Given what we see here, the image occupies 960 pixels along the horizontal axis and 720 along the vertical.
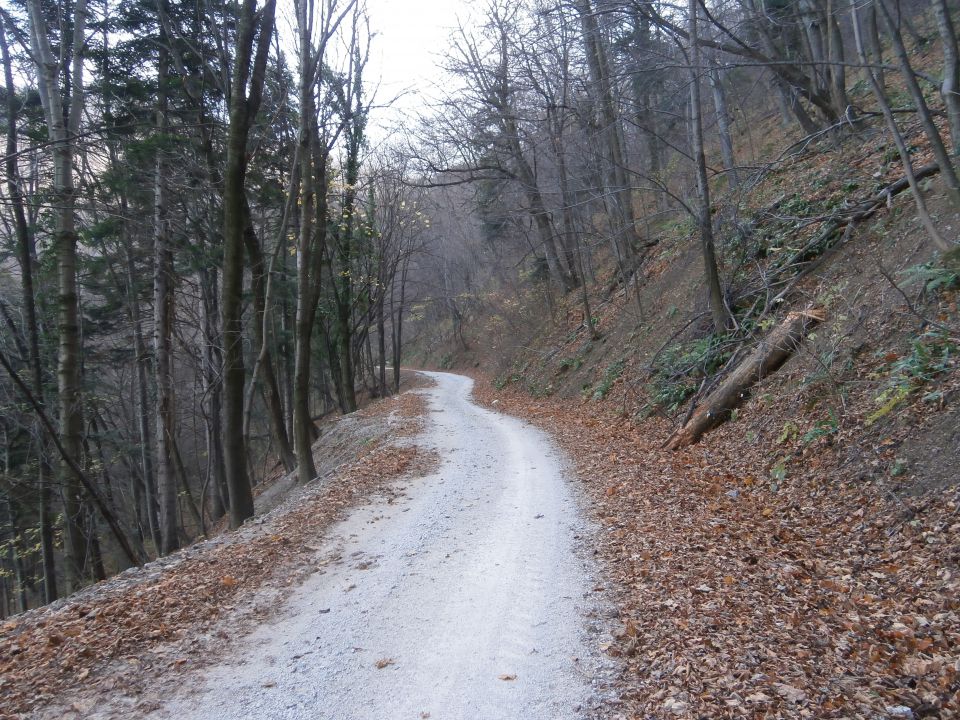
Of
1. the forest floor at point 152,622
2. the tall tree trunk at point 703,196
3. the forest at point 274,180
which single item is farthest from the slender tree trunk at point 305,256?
the tall tree trunk at point 703,196

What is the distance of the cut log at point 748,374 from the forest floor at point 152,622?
204 inches

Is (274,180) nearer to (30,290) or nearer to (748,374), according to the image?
(30,290)

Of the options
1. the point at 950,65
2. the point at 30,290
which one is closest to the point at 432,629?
the point at 950,65

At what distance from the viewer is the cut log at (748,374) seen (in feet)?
29.6

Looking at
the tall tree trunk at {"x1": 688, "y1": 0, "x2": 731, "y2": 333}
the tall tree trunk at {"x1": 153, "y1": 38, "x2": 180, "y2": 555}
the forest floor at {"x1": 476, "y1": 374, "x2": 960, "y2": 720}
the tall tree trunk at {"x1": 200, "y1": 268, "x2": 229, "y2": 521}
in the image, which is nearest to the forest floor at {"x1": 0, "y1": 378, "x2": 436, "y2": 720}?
the forest floor at {"x1": 476, "y1": 374, "x2": 960, "y2": 720}

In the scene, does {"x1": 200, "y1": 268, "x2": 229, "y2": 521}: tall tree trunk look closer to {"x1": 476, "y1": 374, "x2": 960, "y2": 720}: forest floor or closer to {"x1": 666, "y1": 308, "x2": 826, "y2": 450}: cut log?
{"x1": 666, "y1": 308, "x2": 826, "y2": 450}: cut log

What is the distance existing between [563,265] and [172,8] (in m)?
18.0

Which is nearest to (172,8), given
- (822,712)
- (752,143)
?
(822,712)

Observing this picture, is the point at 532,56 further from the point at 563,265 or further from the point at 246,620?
the point at 246,620

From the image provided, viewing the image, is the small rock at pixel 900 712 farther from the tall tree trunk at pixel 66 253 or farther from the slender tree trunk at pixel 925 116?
the tall tree trunk at pixel 66 253

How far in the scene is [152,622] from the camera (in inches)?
208

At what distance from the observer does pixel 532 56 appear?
1525cm

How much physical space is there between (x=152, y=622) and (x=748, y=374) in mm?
8862

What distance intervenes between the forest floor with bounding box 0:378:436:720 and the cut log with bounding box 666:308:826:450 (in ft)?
17.0
